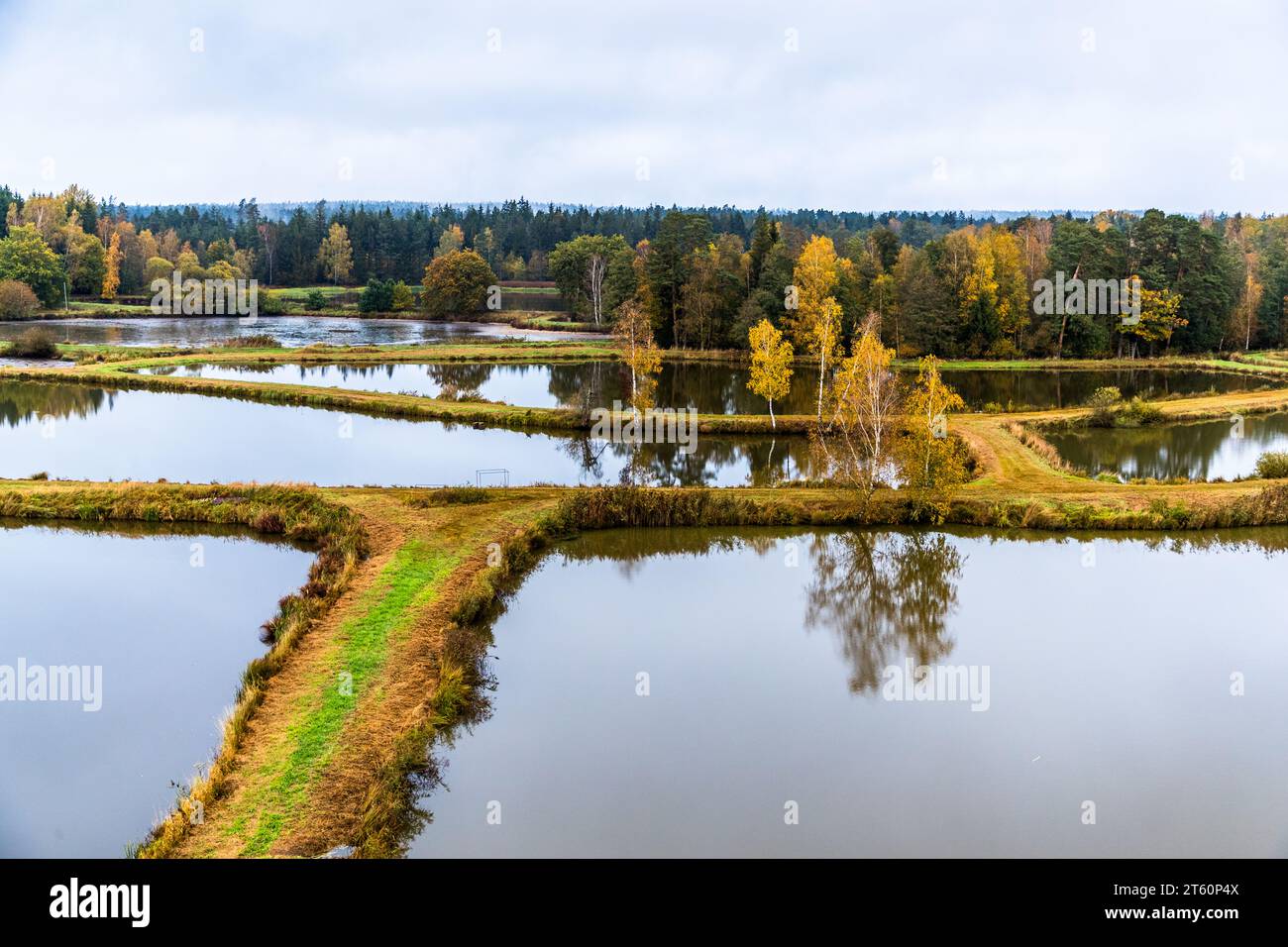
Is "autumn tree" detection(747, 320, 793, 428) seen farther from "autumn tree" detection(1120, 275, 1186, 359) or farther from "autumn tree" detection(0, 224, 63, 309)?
"autumn tree" detection(0, 224, 63, 309)

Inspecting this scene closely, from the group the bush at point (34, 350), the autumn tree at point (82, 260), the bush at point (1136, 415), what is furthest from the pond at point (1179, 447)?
the autumn tree at point (82, 260)

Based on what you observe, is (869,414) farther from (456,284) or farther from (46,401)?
(456,284)

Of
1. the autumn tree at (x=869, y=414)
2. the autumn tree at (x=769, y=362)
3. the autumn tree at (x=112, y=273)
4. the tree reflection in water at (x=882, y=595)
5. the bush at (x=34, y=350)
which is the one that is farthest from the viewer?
the autumn tree at (x=112, y=273)

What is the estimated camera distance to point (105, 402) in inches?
1591

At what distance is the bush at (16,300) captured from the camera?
74625 millimetres

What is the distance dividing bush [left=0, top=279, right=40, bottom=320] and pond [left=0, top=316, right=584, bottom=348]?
1454 mm

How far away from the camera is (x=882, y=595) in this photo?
1970 centimetres

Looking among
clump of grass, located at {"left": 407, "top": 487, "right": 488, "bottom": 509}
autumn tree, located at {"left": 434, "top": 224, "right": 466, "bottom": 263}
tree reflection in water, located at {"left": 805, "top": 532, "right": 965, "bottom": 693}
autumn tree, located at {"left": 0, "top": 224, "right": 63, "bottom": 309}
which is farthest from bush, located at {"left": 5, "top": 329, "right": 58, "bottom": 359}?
autumn tree, located at {"left": 434, "top": 224, "right": 466, "bottom": 263}

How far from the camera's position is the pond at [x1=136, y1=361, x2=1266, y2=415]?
43.3 meters

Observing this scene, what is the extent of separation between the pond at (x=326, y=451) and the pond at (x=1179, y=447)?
1010 centimetres

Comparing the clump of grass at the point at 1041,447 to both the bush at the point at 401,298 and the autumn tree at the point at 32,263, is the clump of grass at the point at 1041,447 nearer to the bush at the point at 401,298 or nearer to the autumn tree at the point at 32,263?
the bush at the point at 401,298

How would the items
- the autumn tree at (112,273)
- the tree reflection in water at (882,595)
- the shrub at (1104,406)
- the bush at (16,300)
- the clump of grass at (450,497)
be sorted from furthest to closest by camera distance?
the autumn tree at (112,273) < the bush at (16,300) < the shrub at (1104,406) < the clump of grass at (450,497) < the tree reflection in water at (882,595)
